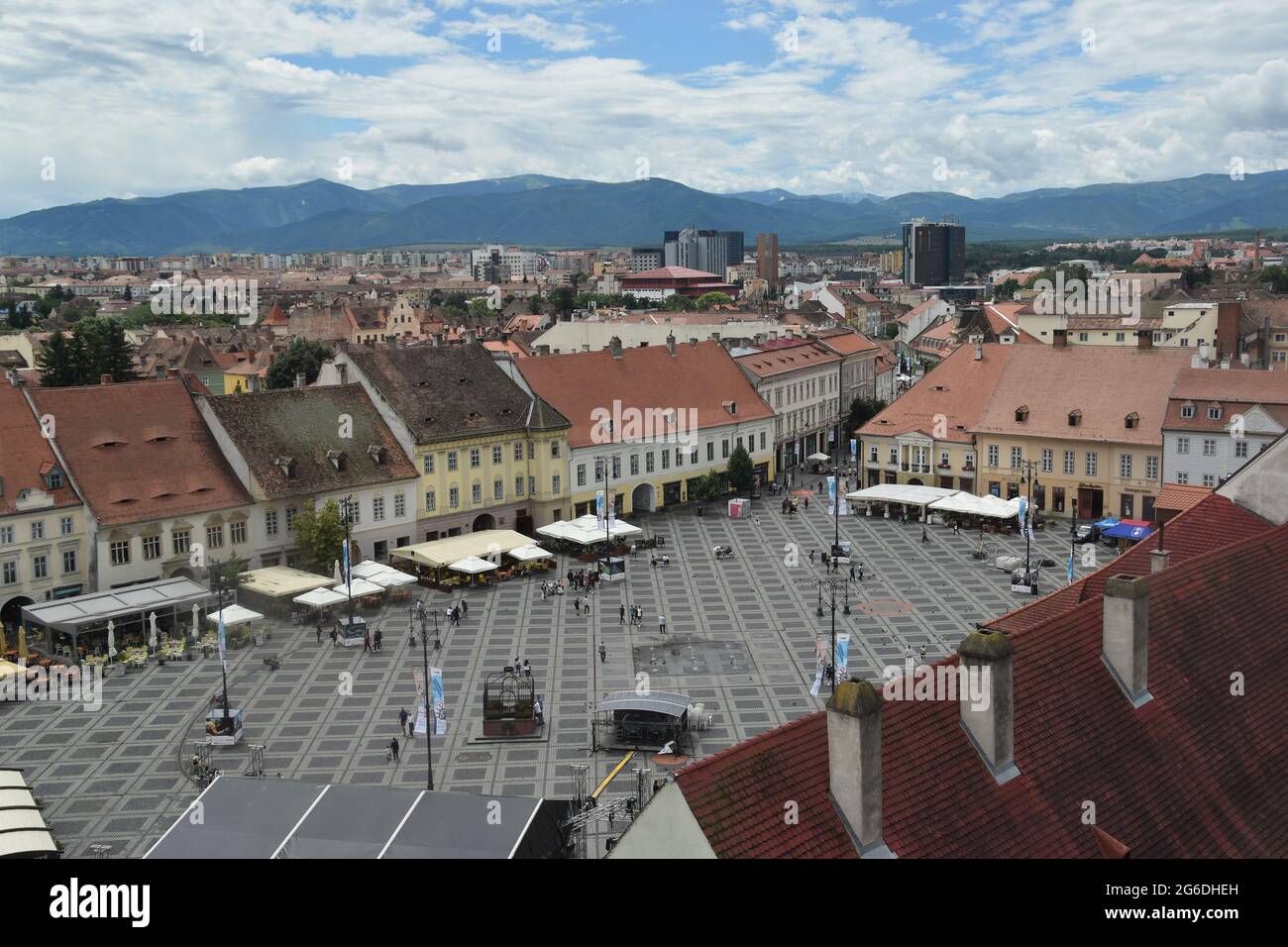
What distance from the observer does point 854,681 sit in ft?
50.9

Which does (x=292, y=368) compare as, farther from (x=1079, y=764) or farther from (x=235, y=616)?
(x=1079, y=764)

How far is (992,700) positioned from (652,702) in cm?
2243

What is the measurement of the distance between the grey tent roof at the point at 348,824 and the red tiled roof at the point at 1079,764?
9784 millimetres

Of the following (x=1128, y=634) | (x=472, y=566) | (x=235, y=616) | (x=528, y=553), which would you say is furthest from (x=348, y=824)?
(x=528, y=553)

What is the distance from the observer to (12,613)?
52344 mm

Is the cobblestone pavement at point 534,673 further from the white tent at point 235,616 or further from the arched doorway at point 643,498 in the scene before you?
the arched doorway at point 643,498

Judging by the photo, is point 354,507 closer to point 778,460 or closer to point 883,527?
point 883,527

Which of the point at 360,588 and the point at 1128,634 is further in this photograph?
the point at 360,588

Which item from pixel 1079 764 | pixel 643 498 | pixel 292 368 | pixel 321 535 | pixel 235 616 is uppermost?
pixel 292 368

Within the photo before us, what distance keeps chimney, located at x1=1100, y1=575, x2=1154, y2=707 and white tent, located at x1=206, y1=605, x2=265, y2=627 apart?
3839cm

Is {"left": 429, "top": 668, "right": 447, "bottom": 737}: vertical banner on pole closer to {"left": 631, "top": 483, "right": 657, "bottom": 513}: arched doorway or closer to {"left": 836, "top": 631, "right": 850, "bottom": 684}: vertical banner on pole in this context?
{"left": 836, "top": 631, "right": 850, "bottom": 684}: vertical banner on pole

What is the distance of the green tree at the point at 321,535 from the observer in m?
57.8

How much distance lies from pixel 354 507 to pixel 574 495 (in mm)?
14702
